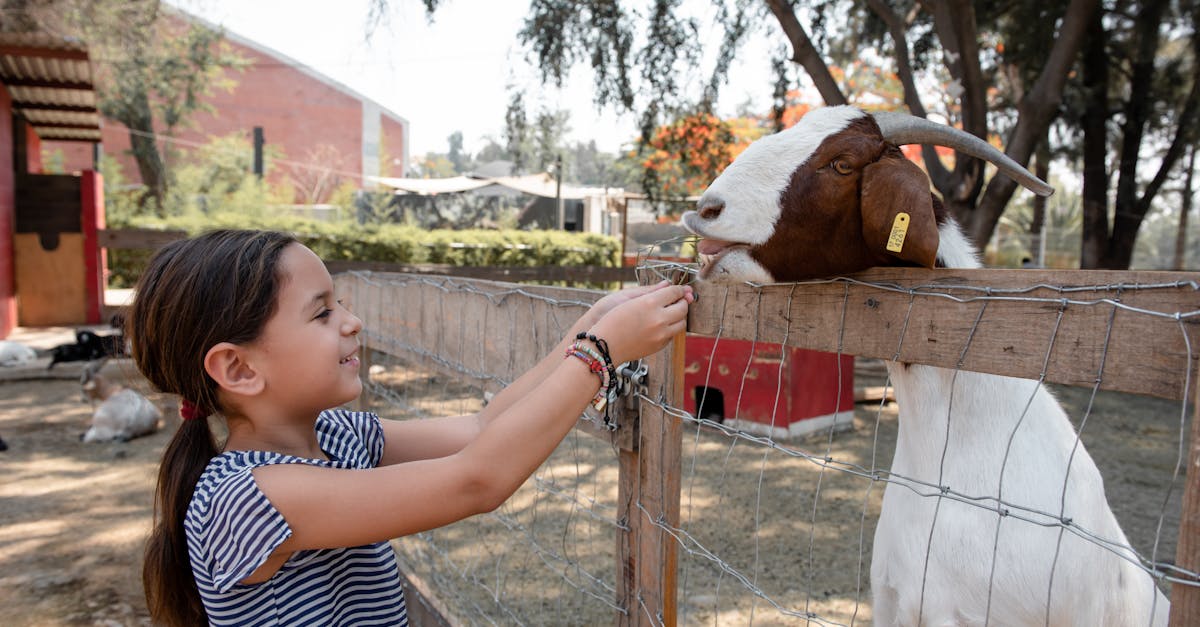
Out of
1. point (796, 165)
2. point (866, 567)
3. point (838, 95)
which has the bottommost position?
point (866, 567)

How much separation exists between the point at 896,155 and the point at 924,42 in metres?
7.92

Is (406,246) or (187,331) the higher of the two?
(406,246)

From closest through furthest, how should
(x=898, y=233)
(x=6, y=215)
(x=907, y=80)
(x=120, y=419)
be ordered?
(x=898, y=233) → (x=120, y=419) → (x=907, y=80) → (x=6, y=215)

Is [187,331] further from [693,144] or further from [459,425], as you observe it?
[693,144]

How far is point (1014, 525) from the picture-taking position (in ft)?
5.02

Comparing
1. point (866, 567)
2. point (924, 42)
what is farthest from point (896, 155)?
point (924, 42)

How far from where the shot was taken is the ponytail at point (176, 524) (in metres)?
1.35

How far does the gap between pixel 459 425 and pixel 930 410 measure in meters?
1.01

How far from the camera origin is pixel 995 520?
157 cm

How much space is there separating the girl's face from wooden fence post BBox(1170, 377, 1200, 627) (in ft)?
3.75

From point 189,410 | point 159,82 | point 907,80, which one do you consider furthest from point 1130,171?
point 159,82

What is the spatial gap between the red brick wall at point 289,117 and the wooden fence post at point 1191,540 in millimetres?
34682

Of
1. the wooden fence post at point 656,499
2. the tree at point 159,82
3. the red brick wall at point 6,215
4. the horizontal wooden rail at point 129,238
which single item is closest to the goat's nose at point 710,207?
the wooden fence post at point 656,499

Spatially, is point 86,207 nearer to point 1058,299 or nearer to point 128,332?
point 128,332
